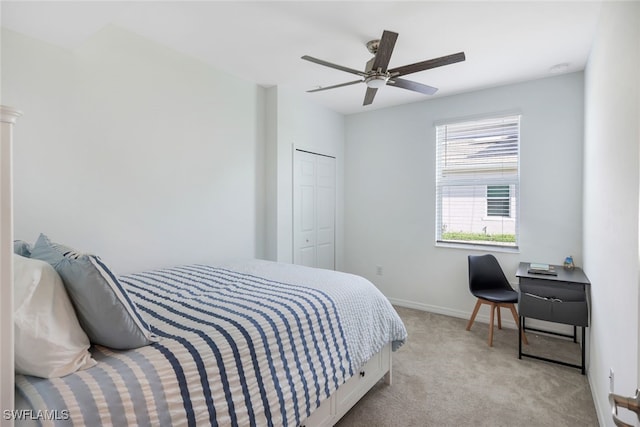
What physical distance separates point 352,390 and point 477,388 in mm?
1014

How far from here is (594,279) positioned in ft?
7.58

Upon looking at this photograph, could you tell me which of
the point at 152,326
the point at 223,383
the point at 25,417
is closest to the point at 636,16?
the point at 223,383

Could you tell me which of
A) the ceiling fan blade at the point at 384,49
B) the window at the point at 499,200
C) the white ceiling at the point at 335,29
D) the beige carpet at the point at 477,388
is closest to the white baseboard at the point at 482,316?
the beige carpet at the point at 477,388

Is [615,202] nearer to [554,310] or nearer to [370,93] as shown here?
[554,310]

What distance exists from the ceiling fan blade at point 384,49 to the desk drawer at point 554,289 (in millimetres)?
2113

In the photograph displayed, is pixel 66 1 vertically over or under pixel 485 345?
over

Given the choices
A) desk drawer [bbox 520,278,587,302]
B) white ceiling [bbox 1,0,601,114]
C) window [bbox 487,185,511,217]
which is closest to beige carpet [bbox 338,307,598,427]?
desk drawer [bbox 520,278,587,302]

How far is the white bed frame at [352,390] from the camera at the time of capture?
5.65ft

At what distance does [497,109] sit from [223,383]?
3.71 metres

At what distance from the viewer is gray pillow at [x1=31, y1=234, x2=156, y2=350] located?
1.09 m

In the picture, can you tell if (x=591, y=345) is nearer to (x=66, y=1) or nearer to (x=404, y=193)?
(x=404, y=193)

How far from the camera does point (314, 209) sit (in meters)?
4.12

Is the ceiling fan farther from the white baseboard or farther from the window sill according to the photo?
the white baseboard

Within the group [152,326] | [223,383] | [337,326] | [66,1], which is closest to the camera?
[223,383]
